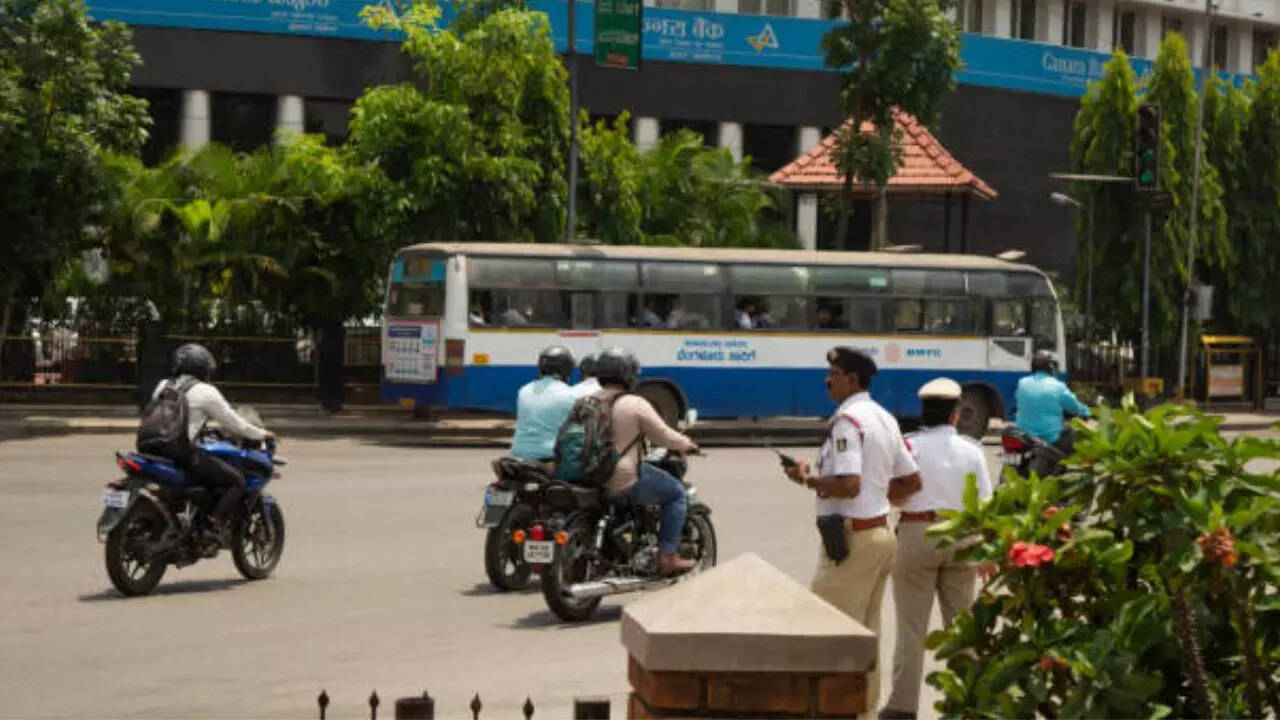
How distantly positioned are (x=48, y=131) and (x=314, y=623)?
19.1 meters

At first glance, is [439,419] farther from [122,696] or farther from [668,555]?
[122,696]

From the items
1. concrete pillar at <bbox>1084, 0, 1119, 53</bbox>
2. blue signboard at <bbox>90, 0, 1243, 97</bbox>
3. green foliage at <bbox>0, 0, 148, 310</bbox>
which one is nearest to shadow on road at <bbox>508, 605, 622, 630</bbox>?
green foliage at <bbox>0, 0, 148, 310</bbox>

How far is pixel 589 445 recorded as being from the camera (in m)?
12.1

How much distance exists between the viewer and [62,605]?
Result: 41.4 ft

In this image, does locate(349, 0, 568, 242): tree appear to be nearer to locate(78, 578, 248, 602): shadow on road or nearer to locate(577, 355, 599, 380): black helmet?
locate(577, 355, 599, 380): black helmet

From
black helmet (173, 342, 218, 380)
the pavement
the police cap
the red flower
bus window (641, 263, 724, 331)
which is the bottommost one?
the pavement

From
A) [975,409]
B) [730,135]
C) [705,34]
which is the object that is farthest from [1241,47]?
[975,409]

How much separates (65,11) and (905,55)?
48.7ft

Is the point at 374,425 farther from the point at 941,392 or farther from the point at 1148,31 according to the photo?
the point at 1148,31

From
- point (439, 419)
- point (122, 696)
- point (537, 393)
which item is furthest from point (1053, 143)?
point (122, 696)

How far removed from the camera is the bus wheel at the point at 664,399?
30.9 meters

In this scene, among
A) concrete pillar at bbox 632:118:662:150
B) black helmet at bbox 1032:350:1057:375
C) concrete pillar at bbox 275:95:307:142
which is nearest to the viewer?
black helmet at bbox 1032:350:1057:375

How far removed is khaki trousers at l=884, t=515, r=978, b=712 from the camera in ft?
28.4

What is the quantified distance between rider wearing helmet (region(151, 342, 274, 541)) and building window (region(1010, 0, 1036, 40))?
4608 cm
